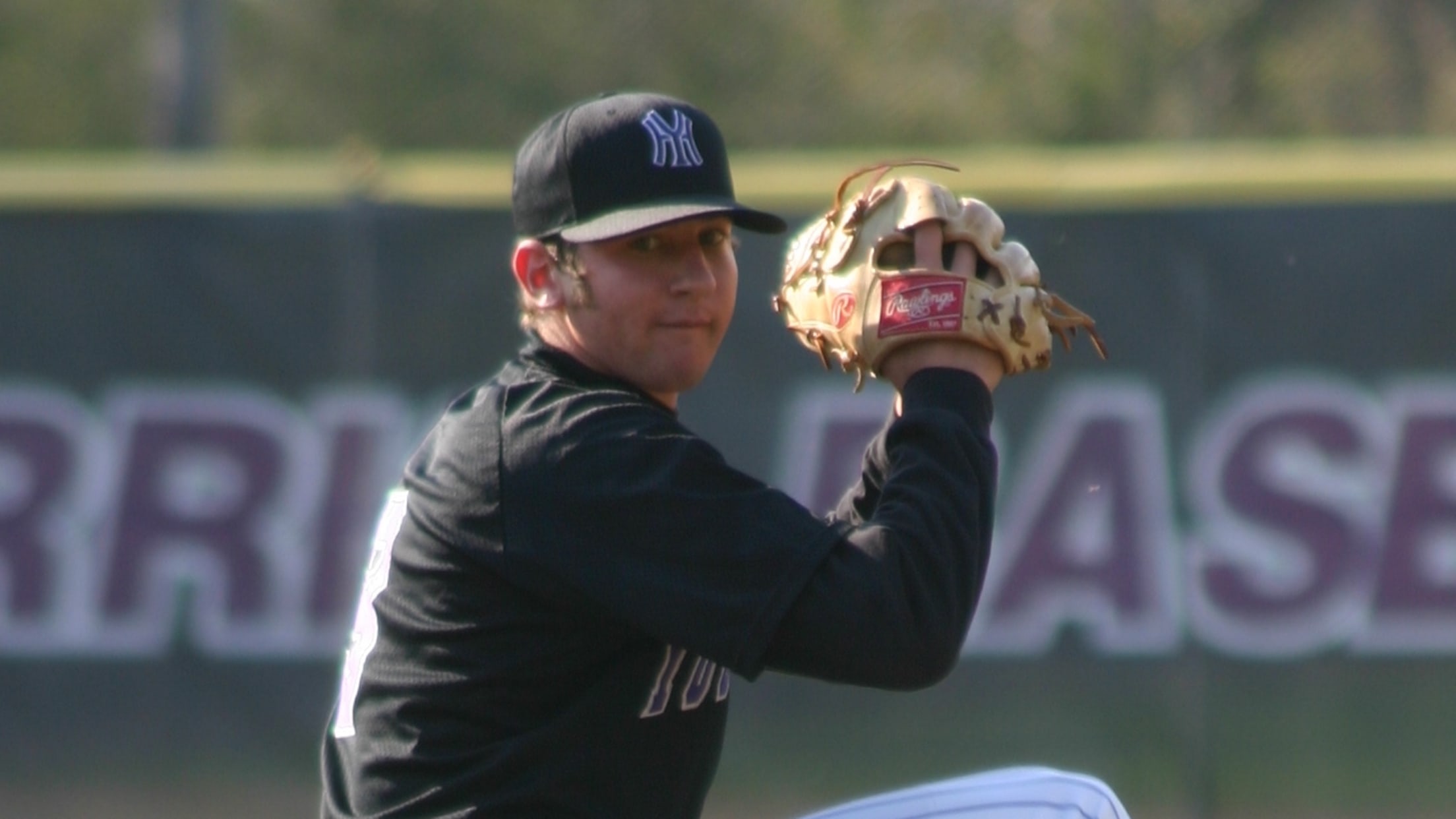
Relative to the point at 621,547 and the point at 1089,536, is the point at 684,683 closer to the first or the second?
the point at 621,547

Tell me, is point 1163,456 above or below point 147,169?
below

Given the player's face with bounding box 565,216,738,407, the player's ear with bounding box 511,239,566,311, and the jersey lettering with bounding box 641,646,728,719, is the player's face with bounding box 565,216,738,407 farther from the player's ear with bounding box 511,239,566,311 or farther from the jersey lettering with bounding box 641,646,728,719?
the jersey lettering with bounding box 641,646,728,719

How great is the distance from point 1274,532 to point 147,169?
10.2ft

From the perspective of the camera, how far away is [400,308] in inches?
201

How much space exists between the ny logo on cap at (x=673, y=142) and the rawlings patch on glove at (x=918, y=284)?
0.79 feet

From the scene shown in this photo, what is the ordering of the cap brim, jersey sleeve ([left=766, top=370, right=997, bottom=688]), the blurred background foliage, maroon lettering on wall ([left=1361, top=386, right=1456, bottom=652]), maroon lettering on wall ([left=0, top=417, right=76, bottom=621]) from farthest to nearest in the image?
the blurred background foliage < maroon lettering on wall ([left=0, top=417, right=76, bottom=621]) < maroon lettering on wall ([left=1361, top=386, right=1456, bottom=652]) < the cap brim < jersey sleeve ([left=766, top=370, right=997, bottom=688])

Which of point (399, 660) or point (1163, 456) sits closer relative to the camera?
point (399, 660)

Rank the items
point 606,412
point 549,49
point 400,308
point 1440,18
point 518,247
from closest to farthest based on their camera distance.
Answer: point 606,412, point 518,247, point 400,308, point 1440,18, point 549,49

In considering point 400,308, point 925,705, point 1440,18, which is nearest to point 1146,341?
point 925,705

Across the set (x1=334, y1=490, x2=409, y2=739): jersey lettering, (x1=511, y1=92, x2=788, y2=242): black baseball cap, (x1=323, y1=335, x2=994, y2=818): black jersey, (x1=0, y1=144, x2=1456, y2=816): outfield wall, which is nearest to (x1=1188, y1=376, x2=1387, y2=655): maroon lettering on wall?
(x1=0, y1=144, x2=1456, y2=816): outfield wall

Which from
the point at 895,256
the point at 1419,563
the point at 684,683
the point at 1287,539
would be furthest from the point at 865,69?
the point at 684,683

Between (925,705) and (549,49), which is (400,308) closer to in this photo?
(925,705)

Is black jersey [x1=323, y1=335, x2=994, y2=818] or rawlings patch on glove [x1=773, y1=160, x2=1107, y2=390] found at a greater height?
rawlings patch on glove [x1=773, y1=160, x2=1107, y2=390]

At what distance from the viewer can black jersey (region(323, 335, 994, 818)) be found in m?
2.06
